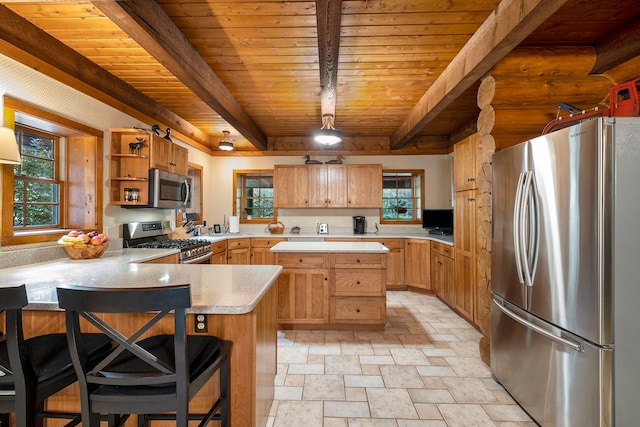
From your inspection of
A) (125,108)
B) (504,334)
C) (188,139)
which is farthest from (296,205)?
(504,334)

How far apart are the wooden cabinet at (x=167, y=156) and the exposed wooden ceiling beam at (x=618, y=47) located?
3.94 meters

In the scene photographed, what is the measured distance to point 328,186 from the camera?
204 inches

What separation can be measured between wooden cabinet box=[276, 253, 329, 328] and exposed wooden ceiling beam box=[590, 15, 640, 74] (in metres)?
2.71

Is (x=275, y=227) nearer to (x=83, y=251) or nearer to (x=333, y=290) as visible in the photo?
(x=333, y=290)

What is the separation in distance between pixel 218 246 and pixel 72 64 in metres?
2.63

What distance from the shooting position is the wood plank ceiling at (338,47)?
1887 mm

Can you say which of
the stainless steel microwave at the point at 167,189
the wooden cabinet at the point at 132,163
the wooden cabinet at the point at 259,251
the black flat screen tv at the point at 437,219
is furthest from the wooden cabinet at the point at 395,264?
the wooden cabinet at the point at 132,163

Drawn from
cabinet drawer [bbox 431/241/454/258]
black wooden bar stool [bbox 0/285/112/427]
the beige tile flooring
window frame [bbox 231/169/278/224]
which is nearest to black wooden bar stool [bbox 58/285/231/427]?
black wooden bar stool [bbox 0/285/112/427]

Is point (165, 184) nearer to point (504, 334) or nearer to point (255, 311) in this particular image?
point (255, 311)

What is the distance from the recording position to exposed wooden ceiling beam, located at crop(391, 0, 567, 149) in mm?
1625

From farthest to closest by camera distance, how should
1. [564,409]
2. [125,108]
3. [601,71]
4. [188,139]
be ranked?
[188,139] < [125,108] < [601,71] < [564,409]

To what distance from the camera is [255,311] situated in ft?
4.66

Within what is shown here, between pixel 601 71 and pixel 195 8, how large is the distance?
2946 mm

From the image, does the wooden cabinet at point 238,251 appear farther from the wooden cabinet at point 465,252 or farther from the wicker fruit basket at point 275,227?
the wooden cabinet at point 465,252
